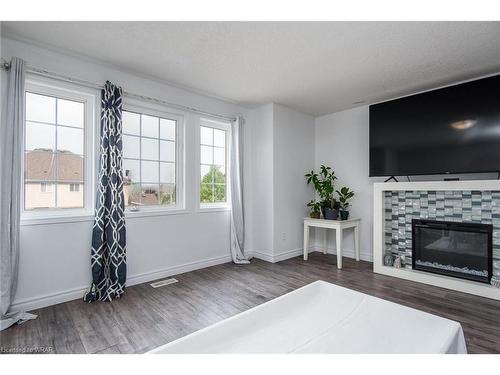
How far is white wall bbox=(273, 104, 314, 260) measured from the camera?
3.84 metres

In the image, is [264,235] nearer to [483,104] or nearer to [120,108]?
[120,108]

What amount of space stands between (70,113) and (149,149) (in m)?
0.83

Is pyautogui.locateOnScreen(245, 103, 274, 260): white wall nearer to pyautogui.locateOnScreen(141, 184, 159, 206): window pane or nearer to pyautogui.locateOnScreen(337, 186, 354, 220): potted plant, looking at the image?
pyautogui.locateOnScreen(337, 186, 354, 220): potted plant

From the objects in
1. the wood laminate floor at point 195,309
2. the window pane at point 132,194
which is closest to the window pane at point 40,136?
the window pane at point 132,194

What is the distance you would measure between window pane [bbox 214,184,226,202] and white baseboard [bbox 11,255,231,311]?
2.66ft

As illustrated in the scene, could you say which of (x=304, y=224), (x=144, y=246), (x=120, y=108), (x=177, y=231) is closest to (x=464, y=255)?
(x=304, y=224)

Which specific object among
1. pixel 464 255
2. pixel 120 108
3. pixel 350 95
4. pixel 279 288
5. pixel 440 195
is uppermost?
pixel 350 95

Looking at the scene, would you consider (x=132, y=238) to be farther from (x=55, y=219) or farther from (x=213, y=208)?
(x=213, y=208)

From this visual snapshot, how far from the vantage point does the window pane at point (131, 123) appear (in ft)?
9.56

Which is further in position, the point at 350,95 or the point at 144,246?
the point at 350,95

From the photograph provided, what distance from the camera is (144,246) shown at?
2947mm

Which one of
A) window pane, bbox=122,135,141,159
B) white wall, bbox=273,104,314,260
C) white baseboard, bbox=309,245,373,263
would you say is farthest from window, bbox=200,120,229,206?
white baseboard, bbox=309,245,373,263

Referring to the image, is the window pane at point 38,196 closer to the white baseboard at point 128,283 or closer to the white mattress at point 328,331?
the white baseboard at point 128,283

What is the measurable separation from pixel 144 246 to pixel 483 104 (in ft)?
12.6
